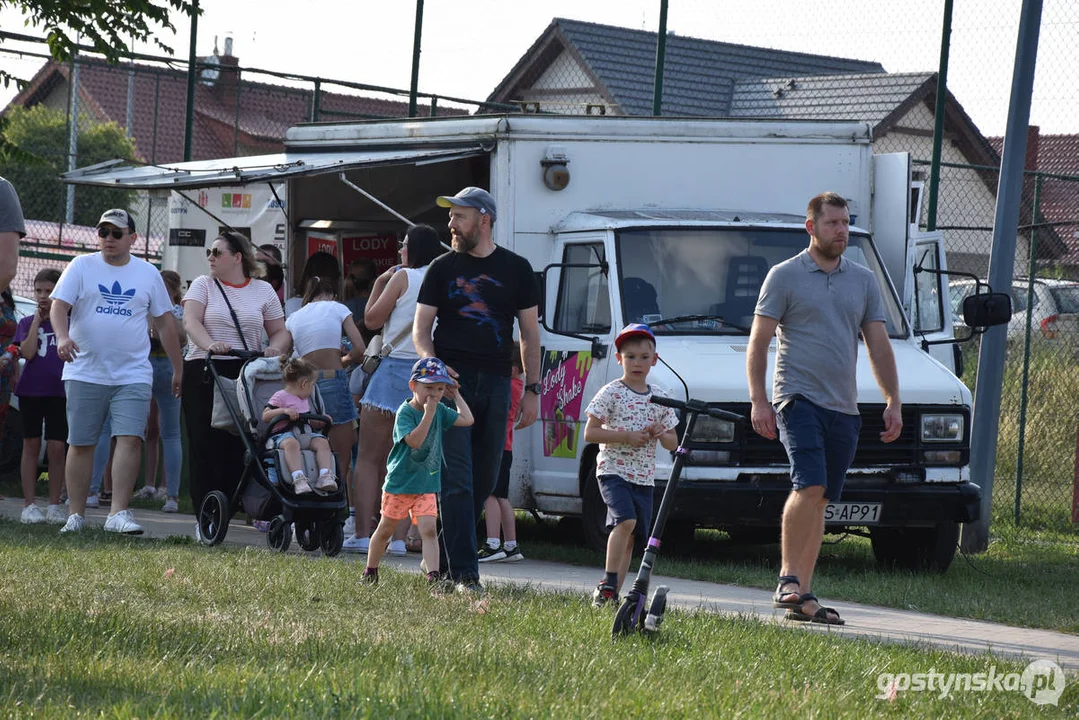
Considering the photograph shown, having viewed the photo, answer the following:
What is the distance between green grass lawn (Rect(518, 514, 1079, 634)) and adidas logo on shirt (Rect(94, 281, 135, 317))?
10.2ft

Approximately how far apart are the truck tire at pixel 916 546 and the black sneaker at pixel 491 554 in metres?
2.54

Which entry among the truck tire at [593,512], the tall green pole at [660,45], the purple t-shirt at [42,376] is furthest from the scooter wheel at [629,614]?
the tall green pole at [660,45]

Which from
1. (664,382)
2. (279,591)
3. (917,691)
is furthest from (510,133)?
(917,691)

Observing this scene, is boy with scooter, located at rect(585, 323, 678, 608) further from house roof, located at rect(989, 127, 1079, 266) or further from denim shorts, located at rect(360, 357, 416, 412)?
house roof, located at rect(989, 127, 1079, 266)

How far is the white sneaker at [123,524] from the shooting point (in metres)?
10.1

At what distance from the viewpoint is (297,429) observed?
9.90m

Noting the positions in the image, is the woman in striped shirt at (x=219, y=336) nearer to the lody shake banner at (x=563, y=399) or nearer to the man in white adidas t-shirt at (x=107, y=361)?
the man in white adidas t-shirt at (x=107, y=361)

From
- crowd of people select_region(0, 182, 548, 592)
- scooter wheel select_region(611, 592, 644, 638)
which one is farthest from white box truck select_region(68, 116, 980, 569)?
scooter wheel select_region(611, 592, 644, 638)

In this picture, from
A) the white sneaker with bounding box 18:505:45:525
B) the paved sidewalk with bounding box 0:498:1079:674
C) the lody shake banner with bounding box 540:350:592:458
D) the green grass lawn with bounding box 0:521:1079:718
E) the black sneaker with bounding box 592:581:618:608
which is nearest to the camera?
the green grass lawn with bounding box 0:521:1079:718

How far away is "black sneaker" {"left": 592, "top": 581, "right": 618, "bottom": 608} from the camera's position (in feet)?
23.8

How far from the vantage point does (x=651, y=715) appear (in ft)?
16.0

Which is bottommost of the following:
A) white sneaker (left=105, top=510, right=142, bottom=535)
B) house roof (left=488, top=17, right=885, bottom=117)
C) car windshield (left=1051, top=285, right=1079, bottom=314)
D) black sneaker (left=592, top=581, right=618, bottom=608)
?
white sneaker (left=105, top=510, right=142, bottom=535)

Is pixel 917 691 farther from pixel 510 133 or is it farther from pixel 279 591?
pixel 510 133

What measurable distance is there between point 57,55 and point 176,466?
4.44 m
